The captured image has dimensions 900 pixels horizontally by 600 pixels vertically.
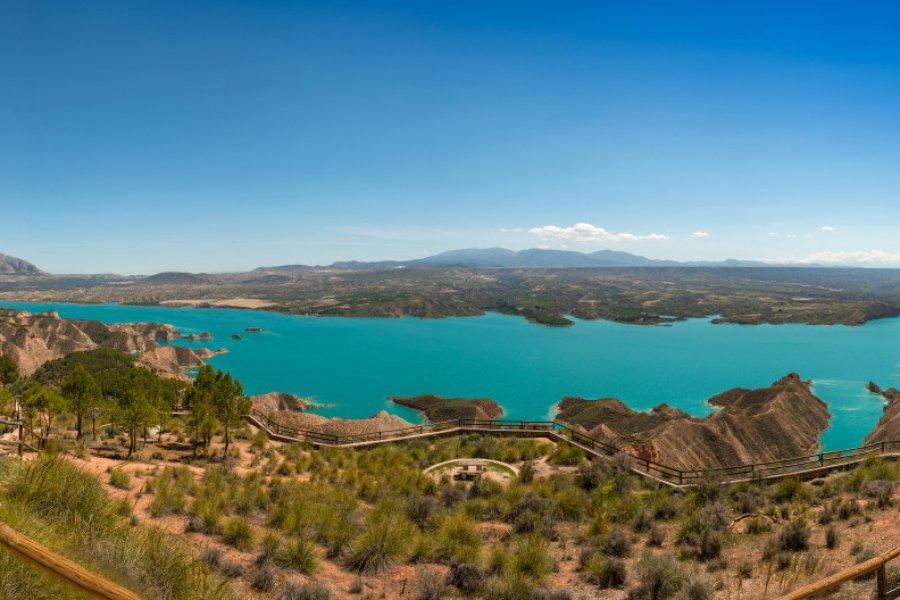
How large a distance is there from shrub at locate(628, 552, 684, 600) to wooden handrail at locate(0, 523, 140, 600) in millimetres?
7729

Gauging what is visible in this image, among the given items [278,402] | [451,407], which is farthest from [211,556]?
[278,402]

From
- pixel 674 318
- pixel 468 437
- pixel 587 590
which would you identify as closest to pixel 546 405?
pixel 468 437

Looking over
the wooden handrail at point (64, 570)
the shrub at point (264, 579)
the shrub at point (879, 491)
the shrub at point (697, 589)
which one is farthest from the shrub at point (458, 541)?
the shrub at point (879, 491)

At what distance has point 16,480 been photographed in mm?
6242

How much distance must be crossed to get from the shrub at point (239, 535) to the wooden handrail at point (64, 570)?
25.3 feet

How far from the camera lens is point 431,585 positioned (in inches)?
326

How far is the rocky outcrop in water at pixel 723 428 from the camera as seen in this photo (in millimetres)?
30859

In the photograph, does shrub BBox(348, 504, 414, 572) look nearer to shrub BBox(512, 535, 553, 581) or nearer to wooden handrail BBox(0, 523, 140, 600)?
shrub BBox(512, 535, 553, 581)

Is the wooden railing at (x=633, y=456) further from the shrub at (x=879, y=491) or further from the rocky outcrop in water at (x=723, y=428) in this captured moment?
the rocky outcrop in water at (x=723, y=428)

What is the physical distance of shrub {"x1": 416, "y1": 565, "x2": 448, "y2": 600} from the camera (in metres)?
8.16

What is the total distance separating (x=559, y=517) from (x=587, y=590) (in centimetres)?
449

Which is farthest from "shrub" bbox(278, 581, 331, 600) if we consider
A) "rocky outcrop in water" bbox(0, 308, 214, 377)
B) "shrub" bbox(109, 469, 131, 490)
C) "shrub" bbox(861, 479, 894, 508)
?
"rocky outcrop in water" bbox(0, 308, 214, 377)

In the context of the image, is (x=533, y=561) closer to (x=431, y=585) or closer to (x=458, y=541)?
(x=458, y=541)

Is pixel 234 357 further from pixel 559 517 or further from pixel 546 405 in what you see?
pixel 559 517
